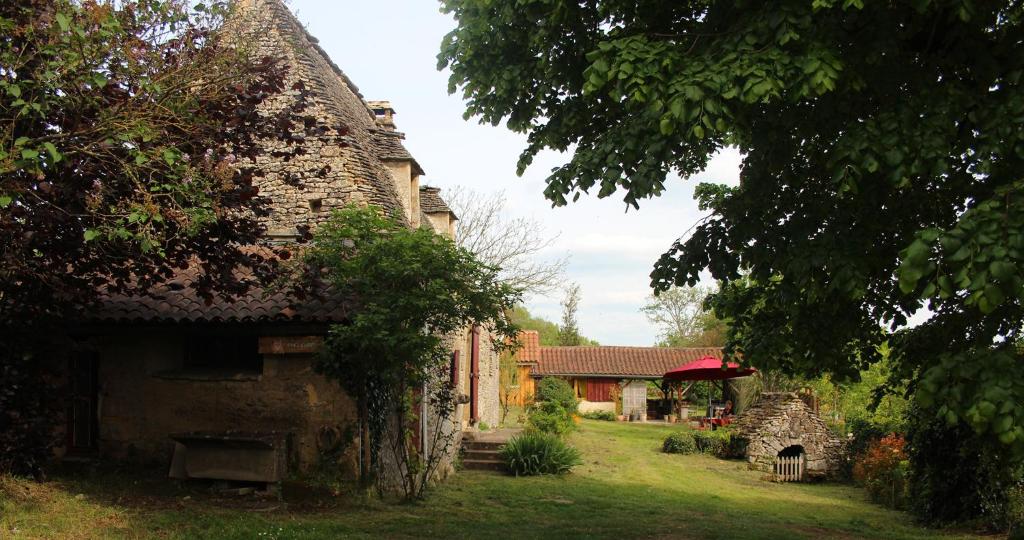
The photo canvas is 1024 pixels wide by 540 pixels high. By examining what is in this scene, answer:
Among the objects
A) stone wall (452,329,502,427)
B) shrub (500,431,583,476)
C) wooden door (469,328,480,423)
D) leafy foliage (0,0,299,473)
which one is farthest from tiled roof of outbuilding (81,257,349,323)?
wooden door (469,328,480,423)

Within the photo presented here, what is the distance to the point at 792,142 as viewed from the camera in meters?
7.40

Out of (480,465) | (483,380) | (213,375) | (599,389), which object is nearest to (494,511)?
(213,375)

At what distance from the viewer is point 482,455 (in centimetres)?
1739

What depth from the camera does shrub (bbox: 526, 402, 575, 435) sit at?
21688mm

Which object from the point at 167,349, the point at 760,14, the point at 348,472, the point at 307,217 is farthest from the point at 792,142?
the point at 167,349

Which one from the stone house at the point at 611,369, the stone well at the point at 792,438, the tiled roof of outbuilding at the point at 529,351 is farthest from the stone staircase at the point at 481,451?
the stone house at the point at 611,369

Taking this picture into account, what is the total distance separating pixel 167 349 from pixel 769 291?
7.99 metres

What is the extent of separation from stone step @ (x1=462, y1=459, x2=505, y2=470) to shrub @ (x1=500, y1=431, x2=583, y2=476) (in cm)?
23

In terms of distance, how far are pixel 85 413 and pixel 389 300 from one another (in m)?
5.19

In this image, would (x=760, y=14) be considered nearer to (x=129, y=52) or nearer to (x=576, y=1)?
(x=576, y=1)

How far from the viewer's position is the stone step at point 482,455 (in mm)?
17234

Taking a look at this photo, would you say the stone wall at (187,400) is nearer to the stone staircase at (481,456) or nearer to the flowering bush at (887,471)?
the stone staircase at (481,456)

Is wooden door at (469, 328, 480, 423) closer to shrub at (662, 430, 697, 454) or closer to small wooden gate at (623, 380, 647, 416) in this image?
shrub at (662, 430, 697, 454)

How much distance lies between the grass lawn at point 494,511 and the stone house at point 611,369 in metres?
20.8
